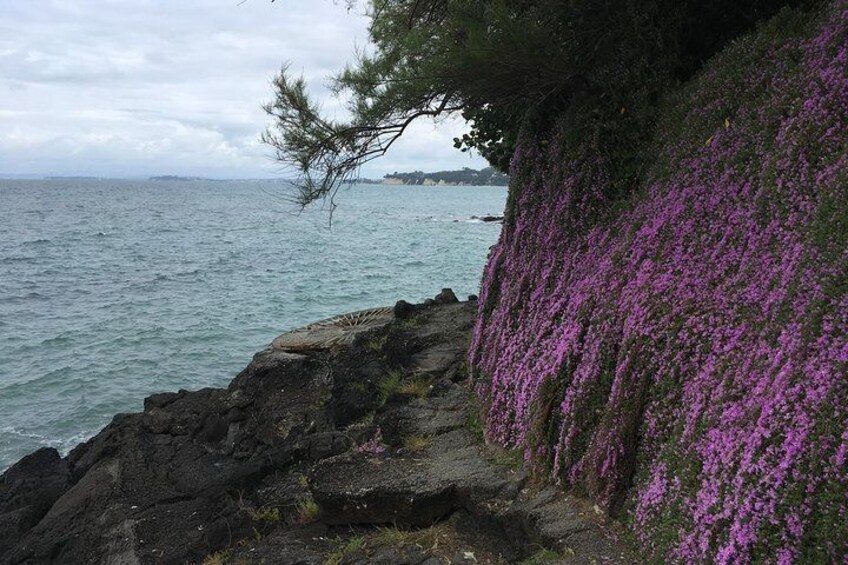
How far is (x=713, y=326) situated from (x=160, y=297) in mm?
29081

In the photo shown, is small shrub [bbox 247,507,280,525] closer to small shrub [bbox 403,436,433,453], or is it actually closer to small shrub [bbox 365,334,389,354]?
small shrub [bbox 403,436,433,453]

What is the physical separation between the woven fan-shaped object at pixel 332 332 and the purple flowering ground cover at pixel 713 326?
5.79 metres

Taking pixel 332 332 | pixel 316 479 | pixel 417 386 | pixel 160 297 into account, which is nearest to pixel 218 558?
pixel 316 479

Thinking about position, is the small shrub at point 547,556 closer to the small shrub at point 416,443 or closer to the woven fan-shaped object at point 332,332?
the small shrub at point 416,443

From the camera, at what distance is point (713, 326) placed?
199 inches

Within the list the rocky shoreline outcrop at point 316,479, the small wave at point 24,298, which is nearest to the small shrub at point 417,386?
the rocky shoreline outcrop at point 316,479

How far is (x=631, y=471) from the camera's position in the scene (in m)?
5.44

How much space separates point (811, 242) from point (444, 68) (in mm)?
5237

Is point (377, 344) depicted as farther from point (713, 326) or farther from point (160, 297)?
point (160, 297)

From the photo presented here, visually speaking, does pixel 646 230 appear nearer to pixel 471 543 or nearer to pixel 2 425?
pixel 471 543

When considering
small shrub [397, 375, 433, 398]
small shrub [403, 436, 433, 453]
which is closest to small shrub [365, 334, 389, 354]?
small shrub [397, 375, 433, 398]

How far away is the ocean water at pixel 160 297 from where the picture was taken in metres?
18.6

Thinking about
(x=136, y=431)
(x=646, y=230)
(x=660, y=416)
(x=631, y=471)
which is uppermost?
(x=646, y=230)

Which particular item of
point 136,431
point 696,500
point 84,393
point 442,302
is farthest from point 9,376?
point 696,500
